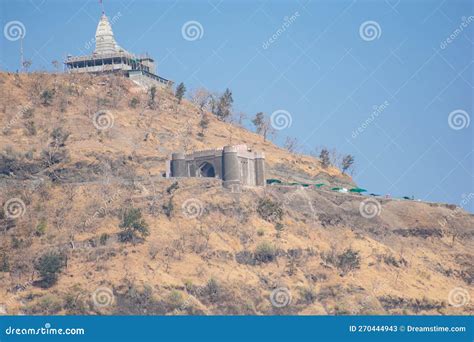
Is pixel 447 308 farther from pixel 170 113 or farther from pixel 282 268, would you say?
pixel 170 113

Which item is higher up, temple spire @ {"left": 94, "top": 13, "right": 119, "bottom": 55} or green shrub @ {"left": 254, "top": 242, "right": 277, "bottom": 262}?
temple spire @ {"left": 94, "top": 13, "right": 119, "bottom": 55}

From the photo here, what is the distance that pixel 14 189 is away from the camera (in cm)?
15712

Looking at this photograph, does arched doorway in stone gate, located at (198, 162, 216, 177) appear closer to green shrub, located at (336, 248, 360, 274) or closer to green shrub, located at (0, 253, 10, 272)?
green shrub, located at (336, 248, 360, 274)

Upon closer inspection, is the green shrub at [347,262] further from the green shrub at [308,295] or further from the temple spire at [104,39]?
the temple spire at [104,39]

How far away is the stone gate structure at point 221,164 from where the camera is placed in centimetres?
16012

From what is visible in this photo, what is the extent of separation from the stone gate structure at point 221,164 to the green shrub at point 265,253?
1300cm

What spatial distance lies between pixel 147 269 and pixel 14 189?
25.3 meters

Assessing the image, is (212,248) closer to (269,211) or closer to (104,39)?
(269,211)

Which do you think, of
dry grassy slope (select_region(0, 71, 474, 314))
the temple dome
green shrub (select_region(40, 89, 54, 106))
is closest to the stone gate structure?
dry grassy slope (select_region(0, 71, 474, 314))

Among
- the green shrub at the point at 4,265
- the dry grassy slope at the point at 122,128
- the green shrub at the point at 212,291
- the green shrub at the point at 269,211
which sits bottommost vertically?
the green shrub at the point at 212,291

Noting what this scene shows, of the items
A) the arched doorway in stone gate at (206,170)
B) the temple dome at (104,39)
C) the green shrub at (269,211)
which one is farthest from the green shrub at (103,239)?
the temple dome at (104,39)

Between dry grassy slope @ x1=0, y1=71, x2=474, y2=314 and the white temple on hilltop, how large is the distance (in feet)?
67.2

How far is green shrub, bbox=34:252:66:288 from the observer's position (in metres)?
138
